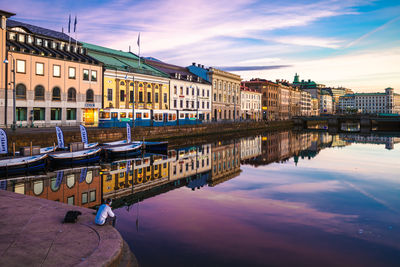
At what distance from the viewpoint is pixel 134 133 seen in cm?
5103

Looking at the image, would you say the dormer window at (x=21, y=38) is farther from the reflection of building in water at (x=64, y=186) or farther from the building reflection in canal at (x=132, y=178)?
the reflection of building in water at (x=64, y=186)

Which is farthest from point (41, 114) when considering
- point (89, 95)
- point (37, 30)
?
point (37, 30)

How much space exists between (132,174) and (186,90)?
180ft

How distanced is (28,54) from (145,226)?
40835 millimetres

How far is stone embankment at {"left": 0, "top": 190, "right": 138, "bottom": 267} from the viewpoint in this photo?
900cm

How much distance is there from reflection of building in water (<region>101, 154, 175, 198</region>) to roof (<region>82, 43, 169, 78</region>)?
28.7 metres

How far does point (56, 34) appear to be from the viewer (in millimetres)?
57406

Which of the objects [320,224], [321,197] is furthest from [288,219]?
[321,197]

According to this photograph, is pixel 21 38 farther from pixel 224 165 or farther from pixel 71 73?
pixel 224 165

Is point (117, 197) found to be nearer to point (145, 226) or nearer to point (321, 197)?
point (145, 226)

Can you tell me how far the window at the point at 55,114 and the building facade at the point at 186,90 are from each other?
28887 mm

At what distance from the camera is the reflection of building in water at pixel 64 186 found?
20602mm

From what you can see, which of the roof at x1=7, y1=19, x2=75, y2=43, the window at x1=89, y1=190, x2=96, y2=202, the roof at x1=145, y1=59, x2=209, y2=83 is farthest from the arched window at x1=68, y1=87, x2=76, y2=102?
the window at x1=89, y1=190, x2=96, y2=202

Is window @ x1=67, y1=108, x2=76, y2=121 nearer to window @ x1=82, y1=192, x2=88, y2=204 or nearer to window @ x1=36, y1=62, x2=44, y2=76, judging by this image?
window @ x1=36, y1=62, x2=44, y2=76
